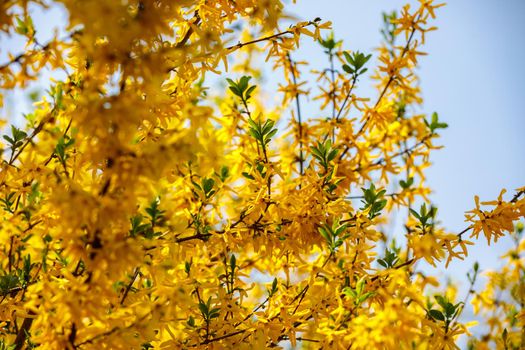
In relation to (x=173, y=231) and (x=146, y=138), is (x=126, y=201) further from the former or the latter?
(x=173, y=231)

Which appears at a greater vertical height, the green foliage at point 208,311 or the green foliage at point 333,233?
the green foliage at point 333,233

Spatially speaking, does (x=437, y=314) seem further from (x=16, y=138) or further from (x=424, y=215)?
(x=16, y=138)

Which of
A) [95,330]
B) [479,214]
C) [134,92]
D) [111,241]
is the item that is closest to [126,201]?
[111,241]

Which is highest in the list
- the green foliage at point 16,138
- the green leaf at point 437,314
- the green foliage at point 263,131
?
the green foliage at point 16,138

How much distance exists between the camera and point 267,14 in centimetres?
220

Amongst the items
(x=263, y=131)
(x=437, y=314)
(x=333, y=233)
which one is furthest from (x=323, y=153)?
(x=437, y=314)

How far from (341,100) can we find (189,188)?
1.31 m

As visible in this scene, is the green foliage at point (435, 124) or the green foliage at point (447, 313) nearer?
the green foliage at point (447, 313)

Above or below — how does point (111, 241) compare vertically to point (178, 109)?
below

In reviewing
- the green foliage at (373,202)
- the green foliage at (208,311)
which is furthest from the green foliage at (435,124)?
the green foliage at (208,311)

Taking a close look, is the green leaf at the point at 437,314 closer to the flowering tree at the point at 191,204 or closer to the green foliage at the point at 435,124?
the flowering tree at the point at 191,204

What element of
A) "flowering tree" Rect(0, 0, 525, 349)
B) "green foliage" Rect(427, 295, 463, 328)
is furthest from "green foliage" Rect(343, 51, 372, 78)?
"green foliage" Rect(427, 295, 463, 328)

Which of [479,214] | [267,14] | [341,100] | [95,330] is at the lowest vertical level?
[95,330]

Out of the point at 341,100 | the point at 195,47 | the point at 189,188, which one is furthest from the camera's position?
the point at 341,100
